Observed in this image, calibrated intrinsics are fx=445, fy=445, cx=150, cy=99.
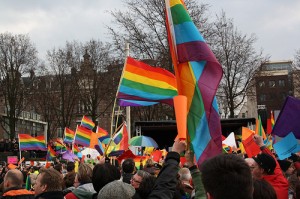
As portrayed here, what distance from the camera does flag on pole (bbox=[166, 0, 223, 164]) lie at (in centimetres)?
478

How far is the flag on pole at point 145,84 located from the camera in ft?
27.0

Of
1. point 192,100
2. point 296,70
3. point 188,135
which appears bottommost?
point 188,135

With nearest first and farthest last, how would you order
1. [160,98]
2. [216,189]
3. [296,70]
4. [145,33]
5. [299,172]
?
[216,189] → [299,172] → [160,98] → [145,33] → [296,70]

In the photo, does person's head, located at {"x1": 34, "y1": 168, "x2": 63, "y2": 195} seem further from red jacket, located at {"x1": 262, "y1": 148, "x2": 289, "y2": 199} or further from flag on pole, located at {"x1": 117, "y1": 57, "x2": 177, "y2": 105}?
flag on pole, located at {"x1": 117, "y1": 57, "x2": 177, "y2": 105}

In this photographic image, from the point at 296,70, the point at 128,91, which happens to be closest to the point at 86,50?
the point at 296,70

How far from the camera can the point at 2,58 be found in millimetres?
42188

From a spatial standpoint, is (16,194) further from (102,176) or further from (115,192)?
(115,192)

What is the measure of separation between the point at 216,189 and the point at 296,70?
134 feet

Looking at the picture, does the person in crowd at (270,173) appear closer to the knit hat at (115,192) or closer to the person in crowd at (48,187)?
the knit hat at (115,192)

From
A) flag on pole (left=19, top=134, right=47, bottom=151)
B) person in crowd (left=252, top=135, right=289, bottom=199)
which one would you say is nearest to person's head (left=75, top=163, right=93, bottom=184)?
person in crowd (left=252, top=135, right=289, bottom=199)

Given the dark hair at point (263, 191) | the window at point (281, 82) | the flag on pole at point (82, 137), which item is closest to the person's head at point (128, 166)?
the dark hair at point (263, 191)

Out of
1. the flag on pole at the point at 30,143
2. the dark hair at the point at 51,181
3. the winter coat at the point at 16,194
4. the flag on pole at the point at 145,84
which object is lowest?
the winter coat at the point at 16,194

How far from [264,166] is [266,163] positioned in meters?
0.04

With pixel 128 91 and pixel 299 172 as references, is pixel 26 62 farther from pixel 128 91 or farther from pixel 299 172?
pixel 299 172
